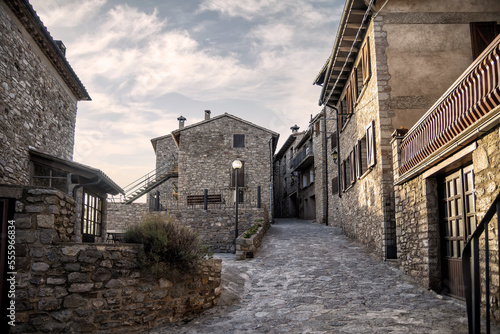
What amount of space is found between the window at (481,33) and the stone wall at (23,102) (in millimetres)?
11522

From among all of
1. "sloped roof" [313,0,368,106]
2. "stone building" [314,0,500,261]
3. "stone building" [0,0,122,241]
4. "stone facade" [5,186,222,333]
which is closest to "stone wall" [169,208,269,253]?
"stone building" [0,0,122,241]

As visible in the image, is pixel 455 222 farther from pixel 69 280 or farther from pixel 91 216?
pixel 91 216

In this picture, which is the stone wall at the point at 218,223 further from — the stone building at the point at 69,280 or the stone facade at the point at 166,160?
the stone facade at the point at 166,160

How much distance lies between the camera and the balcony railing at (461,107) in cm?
525

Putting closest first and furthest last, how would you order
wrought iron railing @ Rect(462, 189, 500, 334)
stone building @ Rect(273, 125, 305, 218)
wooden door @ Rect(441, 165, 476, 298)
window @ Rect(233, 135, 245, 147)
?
wrought iron railing @ Rect(462, 189, 500, 334)
wooden door @ Rect(441, 165, 476, 298)
window @ Rect(233, 135, 245, 147)
stone building @ Rect(273, 125, 305, 218)

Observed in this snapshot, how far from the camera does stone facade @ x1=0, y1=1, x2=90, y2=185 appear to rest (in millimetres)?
10117

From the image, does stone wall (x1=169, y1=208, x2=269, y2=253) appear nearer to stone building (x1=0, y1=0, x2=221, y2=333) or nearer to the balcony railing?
stone building (x1=0, y1=0, x2=221, y2=333)

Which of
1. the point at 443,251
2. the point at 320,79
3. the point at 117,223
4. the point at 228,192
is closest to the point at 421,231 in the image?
the point at 443,251

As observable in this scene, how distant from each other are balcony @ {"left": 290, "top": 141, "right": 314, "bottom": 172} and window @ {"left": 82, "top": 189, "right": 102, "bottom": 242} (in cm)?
1507

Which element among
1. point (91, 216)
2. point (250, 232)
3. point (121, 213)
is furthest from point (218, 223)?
point (121, 213)

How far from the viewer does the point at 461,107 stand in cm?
621

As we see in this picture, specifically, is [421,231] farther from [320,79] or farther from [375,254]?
[320,79]

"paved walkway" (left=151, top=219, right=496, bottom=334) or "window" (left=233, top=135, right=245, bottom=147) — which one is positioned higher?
"window" (left=233, top=135, right=245, bottom=147)

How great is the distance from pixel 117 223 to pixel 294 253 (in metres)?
15.4
